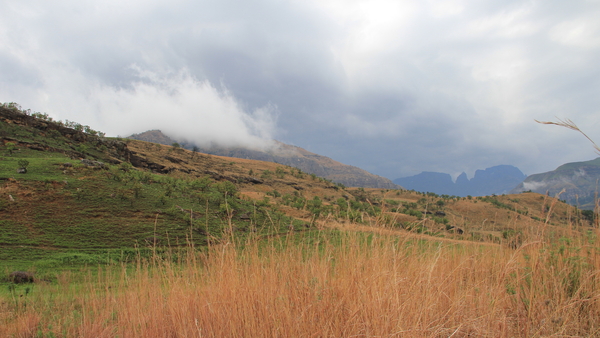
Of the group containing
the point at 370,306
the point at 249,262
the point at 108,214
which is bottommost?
the point at 108,214

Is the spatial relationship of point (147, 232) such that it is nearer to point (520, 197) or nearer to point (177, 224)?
point (177, 224)

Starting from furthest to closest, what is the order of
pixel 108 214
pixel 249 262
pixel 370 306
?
pixel 108 214 < pixel 249 262 < pixel 370 306

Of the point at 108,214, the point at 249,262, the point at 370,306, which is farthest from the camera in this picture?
the point at 108,214

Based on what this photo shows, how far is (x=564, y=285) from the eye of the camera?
3.04 m

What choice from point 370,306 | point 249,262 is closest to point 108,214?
point 249,262

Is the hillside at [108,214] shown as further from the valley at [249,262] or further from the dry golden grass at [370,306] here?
the dry golden grass at [370,306]

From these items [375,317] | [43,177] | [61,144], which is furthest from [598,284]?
[61,144]

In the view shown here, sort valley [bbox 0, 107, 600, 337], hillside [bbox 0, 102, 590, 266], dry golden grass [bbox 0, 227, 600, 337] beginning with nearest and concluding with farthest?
dry golden grass [bbox 0, 227, 600, 337] → valley [bbox 0, 107, 600, 337] → hillside [bbox 0, 102, 590, 266]

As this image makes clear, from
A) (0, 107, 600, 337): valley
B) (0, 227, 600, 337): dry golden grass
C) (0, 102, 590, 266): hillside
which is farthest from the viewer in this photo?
(0, 102, 590, 266): hillside

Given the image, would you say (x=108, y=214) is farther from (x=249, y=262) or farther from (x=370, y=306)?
(x=370, y=306)

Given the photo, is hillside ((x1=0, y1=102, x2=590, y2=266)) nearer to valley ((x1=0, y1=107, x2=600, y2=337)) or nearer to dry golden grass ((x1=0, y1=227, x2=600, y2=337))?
valley ((x1=0, y1=107, x2=600, y2=337))

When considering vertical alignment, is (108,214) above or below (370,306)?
below

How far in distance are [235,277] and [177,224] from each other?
1207cm

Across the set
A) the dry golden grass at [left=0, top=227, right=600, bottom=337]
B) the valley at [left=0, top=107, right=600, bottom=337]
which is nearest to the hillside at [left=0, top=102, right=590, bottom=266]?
the valley at [left=0, top=107, right=600, bottom=337]
